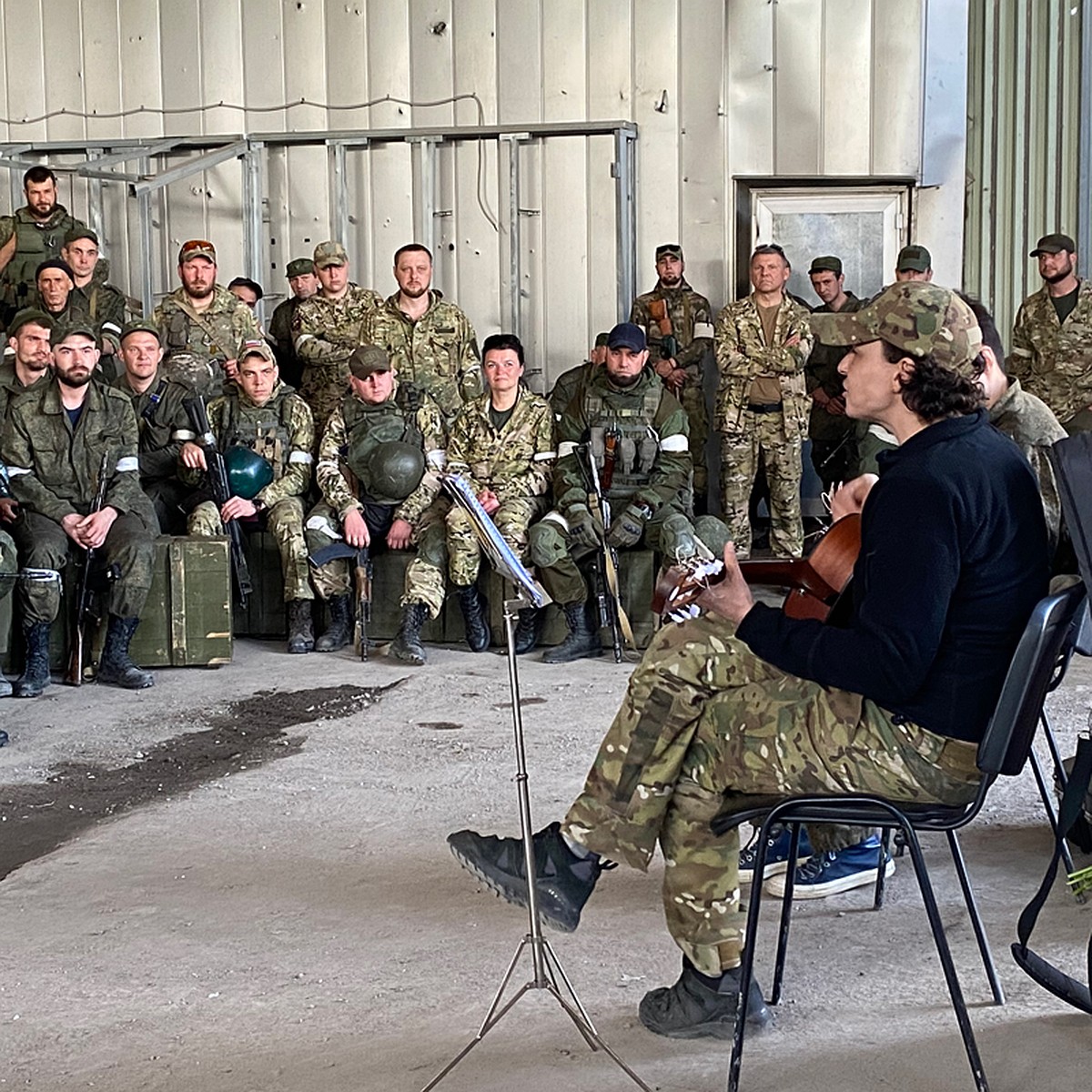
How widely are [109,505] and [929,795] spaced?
178 inches

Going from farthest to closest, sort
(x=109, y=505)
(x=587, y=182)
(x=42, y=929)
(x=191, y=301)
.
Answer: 1. (x=587, y=182)
2. (x=191, y=301)
3. (x=109, y=505)
4. (x=42, y=929)

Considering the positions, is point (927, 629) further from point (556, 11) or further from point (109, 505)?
point (556, 11)

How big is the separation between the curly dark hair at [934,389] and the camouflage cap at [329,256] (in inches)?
251

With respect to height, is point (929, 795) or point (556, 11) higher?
point (556, 11)

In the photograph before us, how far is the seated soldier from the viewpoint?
6746 millimetres

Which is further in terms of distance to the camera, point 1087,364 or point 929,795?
point 1087,364

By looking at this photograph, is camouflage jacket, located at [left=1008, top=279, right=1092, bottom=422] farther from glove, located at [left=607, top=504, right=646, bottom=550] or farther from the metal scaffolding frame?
glove, located at [left=607, top=504, right=646, bottom=550]

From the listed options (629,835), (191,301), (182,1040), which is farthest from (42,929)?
(191,301)

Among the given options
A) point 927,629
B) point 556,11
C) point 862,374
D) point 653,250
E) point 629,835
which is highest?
point 556,11

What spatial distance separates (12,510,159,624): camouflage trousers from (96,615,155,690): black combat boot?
2.0 inches

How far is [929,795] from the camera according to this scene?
8.63 feet

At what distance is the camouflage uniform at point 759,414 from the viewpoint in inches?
337

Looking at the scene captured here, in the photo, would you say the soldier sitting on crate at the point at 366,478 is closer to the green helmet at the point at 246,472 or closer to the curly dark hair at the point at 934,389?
the green helmet at the point at 246,472

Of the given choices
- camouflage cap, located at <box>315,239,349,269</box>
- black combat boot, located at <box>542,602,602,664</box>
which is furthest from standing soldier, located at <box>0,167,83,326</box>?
black combat boot, located at <box>542,602,602,664</box>
